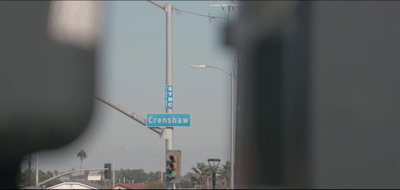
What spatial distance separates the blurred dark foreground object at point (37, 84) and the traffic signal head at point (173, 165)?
A: 21.1 feet

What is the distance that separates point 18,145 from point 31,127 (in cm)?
19

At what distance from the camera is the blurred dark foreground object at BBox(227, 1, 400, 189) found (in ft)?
12.7

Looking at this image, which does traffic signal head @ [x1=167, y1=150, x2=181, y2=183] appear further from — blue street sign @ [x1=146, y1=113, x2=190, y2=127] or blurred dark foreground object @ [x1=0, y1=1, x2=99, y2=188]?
blurred dark foreground object @ [x1=0, y1=1, x2=99, y2=188]

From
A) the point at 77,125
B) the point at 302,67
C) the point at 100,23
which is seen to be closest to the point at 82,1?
the point at 100,23

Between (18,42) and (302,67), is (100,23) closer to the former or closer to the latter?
(18,42)

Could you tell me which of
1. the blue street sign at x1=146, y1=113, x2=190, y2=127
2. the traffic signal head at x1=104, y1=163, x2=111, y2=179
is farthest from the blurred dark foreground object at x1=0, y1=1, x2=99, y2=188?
the traffic signal head at x1=104, y1=163, x2=111, y2=179

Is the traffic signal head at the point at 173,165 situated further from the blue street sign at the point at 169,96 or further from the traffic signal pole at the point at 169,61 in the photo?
the blue street sign at the point at 169,96

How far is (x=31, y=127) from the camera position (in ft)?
17.6

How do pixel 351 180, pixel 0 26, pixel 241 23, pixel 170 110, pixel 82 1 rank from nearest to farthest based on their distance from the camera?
pixel 351 180 → pixel 241 23 → pixel 82 1 → pixel 0 26 → pixel 170 110

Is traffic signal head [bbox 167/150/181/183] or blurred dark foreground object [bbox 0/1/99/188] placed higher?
blurred dark foreground object [bbox 0/1/99/188]

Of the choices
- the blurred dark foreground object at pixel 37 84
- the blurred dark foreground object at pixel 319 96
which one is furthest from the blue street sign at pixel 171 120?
the blurred dark foreground object at pixel 319 96

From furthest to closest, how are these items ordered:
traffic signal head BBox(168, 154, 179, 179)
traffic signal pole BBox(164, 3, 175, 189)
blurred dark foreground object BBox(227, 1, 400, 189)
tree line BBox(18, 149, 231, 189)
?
1. traffic signal pole BBox(164, 3, 175, 189)
2. traffic signal head BBox(168, 154, 179, 179)
3. tree line BBox(18, 149, 231, 189)
4. blurred dark foreground object BBox(227, 1, 400, 189)

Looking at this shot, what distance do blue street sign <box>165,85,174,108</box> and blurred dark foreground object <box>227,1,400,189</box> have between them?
868 cm

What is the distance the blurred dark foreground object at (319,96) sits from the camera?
3883 mm
